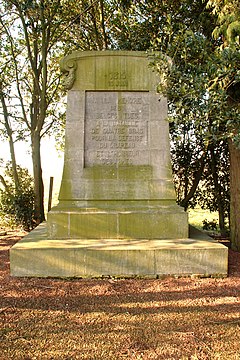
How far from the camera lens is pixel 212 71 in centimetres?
398

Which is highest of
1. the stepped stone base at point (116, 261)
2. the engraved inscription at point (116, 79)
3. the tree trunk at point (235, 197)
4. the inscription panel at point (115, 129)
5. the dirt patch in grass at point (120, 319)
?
the engraved inscription at point (116, 79)

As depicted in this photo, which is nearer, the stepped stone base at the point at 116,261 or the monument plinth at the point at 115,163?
the stepped stone base at the point at 116,261

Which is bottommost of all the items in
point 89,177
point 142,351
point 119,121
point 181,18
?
point 142,351

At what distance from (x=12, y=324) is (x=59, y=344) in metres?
0.69

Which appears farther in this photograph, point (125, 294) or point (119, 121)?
point (119, 121)

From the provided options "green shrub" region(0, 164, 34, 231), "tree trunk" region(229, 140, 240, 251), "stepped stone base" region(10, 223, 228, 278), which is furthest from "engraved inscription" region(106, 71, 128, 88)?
"green shrub" region(0, 164, 34, 231)

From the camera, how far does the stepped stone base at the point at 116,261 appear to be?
480 cm

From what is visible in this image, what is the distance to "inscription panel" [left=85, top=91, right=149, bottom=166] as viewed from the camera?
19.1 ft

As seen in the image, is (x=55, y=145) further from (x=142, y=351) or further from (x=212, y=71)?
(x=142, y=351)

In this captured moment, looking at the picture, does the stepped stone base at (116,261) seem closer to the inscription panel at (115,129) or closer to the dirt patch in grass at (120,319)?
the dirt patch in grass at (120,319)

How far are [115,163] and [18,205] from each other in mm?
4639

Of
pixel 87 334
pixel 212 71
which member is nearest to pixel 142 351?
pixel 87 334

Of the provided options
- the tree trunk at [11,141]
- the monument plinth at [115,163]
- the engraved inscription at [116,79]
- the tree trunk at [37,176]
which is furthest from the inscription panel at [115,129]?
the tree trunk at [11,141]

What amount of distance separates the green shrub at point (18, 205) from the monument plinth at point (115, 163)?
12.0 ft
